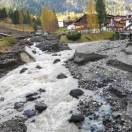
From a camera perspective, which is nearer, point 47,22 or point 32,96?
point 32,96

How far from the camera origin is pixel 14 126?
3516 cm

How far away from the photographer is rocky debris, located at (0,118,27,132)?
34.4m

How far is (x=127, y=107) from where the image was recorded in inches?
1444

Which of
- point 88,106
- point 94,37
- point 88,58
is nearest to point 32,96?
point 88,106

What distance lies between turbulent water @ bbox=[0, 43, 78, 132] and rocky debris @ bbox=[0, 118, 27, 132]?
1.97ft

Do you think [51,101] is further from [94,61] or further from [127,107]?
[94,61]

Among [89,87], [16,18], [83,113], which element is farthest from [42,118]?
[16,18]

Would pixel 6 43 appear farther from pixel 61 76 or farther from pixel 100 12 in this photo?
pixel 61 76

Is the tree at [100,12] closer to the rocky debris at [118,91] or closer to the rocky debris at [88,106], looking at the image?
the rocky debris at [118,91]

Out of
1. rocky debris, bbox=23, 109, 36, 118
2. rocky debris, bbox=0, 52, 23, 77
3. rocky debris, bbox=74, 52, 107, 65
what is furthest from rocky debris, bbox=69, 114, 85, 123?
rocky debris, bbox=0, 52, 23, 77

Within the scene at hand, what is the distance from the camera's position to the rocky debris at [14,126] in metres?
34.4

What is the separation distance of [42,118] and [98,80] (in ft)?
44.7

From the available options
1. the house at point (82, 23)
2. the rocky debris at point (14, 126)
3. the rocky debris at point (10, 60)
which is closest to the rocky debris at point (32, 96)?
the rocky debris at point (14, 126)

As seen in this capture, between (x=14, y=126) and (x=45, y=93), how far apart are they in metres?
11.0
